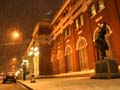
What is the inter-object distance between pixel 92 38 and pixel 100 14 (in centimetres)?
324

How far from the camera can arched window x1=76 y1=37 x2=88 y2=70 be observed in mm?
24875

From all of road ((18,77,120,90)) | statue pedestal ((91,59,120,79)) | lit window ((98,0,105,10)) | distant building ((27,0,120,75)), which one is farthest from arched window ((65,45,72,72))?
road ((18,77,120,90))

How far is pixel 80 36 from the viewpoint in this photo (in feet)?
85.1

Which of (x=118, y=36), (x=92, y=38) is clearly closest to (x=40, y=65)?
(x=92, y=38)

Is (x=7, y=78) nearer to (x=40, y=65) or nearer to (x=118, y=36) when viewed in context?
(x=40, y=65)

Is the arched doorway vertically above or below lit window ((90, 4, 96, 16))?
below

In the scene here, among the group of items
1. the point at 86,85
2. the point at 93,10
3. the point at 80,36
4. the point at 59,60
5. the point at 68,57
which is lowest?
the point at 86,85

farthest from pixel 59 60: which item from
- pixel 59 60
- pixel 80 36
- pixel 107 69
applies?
pixel 107 69

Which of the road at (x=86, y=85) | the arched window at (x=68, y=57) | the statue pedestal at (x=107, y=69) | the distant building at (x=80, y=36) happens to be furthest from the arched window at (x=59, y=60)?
the road at (x=86, y=85)

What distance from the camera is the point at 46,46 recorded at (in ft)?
142

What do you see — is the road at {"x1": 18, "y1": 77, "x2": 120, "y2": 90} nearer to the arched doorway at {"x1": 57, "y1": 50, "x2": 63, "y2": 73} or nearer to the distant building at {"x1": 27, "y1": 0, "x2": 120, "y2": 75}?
the distant building at {"x1": 27, "y1": 0, "x2": 120, "y2": 75}

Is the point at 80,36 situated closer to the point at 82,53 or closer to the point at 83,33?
the point at 83,33

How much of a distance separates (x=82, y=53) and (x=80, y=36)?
97.3 inches

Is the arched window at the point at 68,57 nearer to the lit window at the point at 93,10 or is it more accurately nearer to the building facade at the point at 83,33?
the building facade at the point at 83,33
